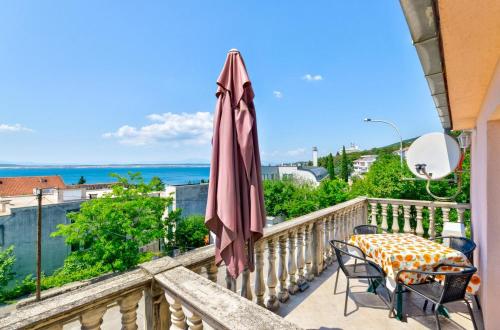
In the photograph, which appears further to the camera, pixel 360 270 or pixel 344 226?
pixel 344 226

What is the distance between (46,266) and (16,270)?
193 cm

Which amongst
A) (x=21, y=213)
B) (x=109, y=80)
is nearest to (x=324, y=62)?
(x=109, y=80)

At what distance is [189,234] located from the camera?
22.2 m

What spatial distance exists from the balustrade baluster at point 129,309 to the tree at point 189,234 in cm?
2178

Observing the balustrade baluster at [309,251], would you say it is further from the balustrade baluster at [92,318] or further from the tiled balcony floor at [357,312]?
the balustrade baluster at [92,318]

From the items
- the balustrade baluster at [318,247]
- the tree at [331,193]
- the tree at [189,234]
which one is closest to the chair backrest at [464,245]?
the balustrade baluster at [318,247]

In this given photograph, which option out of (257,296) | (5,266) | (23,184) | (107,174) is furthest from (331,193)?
(107,174)

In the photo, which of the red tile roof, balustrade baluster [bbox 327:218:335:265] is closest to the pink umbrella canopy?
balustrade baluster [bbox 327:218:335:265]

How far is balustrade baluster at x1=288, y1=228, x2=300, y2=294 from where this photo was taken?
118 inches

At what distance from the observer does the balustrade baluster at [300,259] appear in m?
3.19

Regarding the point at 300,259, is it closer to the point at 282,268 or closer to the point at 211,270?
the point at 282,268

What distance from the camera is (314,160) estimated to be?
48562 mm

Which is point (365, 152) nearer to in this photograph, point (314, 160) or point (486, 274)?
point (314, 160)

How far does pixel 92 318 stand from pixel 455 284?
2.98 m
